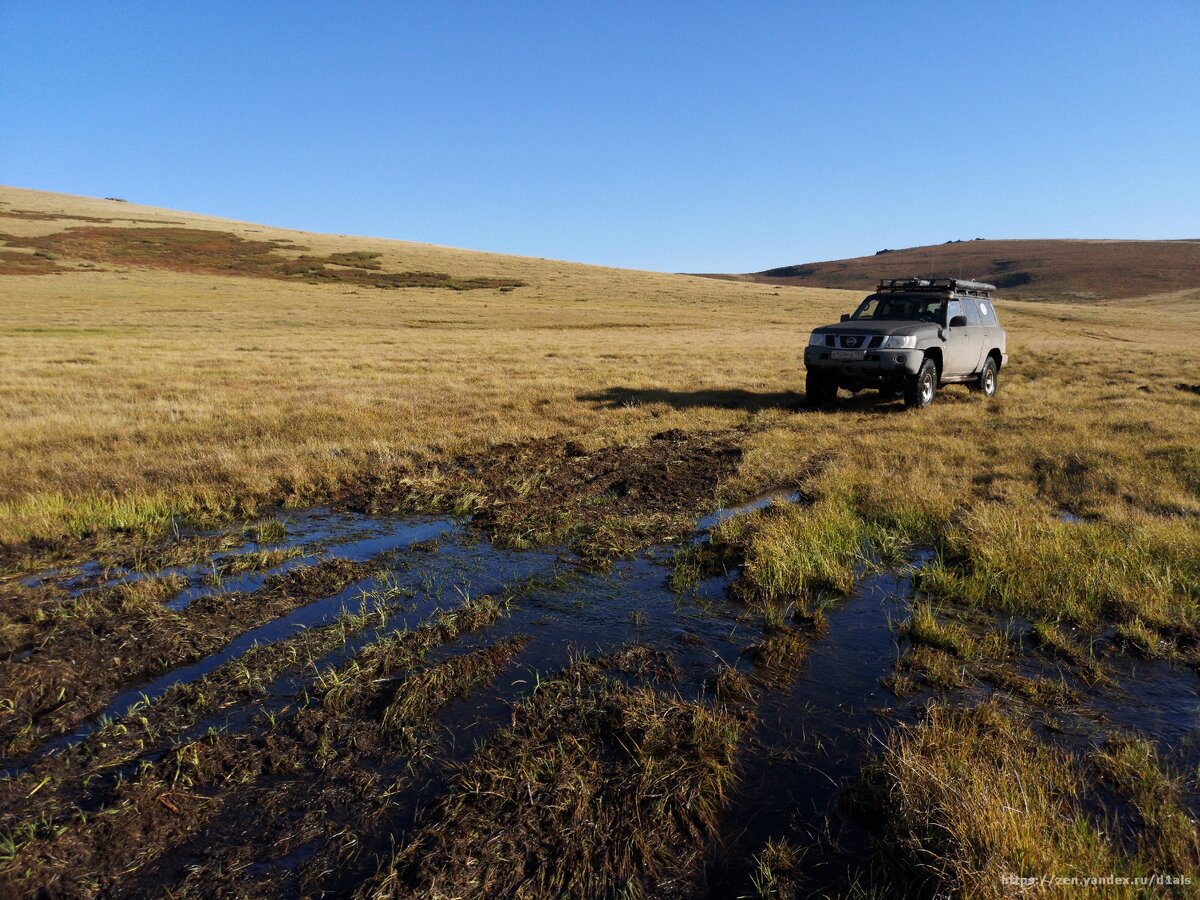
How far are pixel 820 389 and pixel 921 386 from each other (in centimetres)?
165

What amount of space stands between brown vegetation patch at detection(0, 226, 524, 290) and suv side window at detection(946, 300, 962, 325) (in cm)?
4690

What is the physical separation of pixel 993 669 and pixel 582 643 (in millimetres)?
2272

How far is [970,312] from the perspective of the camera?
40.8ft

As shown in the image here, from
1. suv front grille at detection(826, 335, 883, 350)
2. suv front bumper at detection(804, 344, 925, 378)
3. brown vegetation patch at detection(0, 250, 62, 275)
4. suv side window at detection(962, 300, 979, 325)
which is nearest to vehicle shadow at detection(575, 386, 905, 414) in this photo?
suv front bumper at detection(804, 344, 925, 378)

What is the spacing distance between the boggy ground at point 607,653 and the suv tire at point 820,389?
5.15 ft

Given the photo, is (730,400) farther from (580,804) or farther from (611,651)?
(580,804)

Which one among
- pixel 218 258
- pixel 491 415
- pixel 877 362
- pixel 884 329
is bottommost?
pixel 491 415

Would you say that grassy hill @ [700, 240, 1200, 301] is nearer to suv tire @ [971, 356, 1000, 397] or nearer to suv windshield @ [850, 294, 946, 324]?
suv tire @ [971, 356, 1000, 397]

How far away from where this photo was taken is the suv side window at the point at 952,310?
11.5 meters

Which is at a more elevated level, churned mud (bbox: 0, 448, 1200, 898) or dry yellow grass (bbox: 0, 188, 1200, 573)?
dry yellow grass (bbox: 0, 188, 1200, 573)

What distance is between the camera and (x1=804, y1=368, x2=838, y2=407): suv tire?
38.3ft

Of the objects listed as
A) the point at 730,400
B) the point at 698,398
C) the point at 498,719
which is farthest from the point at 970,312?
the point at 498,719

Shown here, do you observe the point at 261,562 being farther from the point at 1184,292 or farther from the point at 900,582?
the point at 1184,292

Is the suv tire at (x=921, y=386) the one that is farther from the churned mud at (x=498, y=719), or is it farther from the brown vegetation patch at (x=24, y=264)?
the brown vegetation patch at (x=24, y=264)
